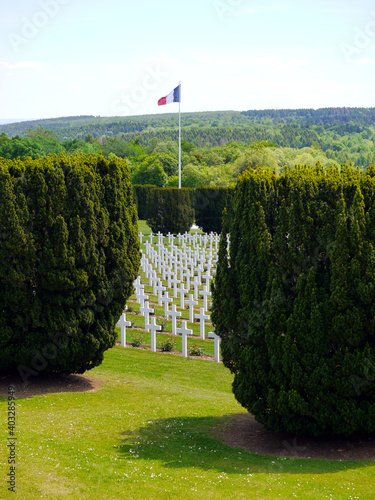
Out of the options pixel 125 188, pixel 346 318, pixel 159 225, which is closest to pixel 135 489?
pixel 346 318

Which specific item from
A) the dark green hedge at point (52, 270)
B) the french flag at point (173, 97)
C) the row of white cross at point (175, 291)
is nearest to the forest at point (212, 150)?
the dark green hedge at point (52, 270)

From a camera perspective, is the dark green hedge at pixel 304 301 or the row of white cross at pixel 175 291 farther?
the row of white cross at pixel 175 291

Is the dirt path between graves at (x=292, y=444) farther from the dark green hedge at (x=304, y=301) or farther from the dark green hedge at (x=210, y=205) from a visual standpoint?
the dark green hedge at (x=210, y=205)

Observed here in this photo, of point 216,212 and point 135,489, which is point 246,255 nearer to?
point 135,489

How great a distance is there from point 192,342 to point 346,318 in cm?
885

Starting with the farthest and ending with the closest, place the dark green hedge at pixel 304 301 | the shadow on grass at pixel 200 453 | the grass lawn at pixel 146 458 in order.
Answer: the dark green hedge at pixel 304 301, the shadow on grass at pixel 200 453, the grass lawn at pixel 146 458

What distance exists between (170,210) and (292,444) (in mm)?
31810

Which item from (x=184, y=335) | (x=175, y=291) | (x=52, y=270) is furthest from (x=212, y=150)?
(x=52, y=270)

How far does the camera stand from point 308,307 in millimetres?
Answer: 7500

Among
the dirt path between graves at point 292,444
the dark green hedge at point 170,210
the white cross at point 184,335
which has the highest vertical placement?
the dark green hedge at point 170,210

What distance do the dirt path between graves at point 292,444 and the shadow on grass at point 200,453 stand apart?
0.18 m

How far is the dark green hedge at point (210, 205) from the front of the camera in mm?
40969

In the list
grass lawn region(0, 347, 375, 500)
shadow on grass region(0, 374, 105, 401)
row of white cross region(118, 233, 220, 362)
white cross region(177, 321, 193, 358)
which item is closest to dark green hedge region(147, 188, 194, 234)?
row of white cross region(118, 233, 220, 362)

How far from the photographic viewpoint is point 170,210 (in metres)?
39.2
